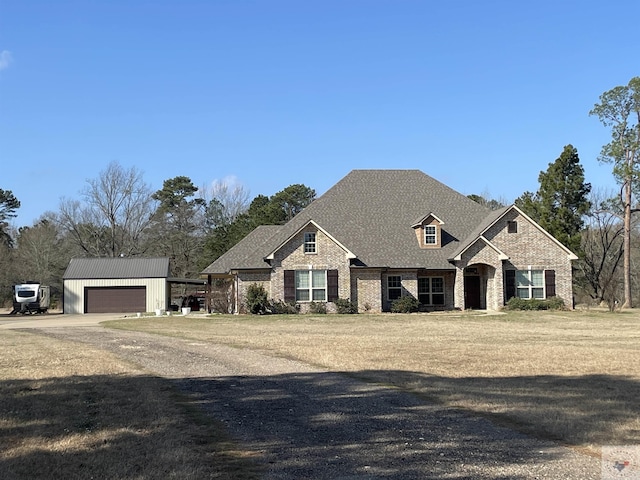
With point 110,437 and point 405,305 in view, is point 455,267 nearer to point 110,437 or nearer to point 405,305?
point 405,305

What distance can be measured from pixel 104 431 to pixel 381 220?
105 ft

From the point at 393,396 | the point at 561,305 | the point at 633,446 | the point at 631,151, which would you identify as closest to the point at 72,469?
the point at 393,396

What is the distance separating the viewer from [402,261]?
35.4m

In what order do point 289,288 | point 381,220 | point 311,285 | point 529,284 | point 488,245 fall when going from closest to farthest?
point 289,288 → point 311,285 → point 488,245 → point 529,284 → point 381,220

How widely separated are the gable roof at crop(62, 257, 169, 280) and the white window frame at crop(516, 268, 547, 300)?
2560 cm

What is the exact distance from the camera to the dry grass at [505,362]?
8320 mm

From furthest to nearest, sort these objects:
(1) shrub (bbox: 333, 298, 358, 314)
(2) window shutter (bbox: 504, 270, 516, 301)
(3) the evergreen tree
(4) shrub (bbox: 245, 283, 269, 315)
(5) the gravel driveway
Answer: (3) the evergreen tree, (2) window shutter (bbox: 504, 270, 516, 301), (1) shrub (bbox: 333, 298, 358, 314), (4) shrub (bbox: 245, 283, 269, 315), (5) the gravel driveway

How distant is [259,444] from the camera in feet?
22.7

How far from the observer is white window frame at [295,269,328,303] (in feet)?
113

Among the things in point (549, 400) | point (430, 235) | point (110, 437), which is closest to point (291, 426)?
point (110, 437)

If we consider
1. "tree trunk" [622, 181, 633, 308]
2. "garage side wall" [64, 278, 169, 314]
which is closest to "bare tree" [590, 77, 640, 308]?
"tree trunk" [622, 181, 633, 308]

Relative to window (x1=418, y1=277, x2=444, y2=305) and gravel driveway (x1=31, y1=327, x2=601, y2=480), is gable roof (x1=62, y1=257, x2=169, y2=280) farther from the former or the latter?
gravel driveway (x1=31, y1=327, x2=601, y2=480)

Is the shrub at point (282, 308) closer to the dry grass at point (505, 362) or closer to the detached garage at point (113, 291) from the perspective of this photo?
the dry grass at point (505, 362)

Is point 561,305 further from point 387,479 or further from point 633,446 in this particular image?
point 387,479
